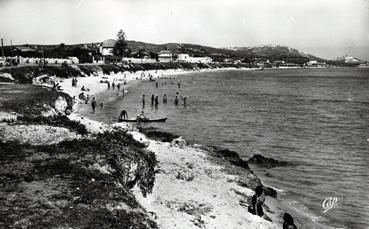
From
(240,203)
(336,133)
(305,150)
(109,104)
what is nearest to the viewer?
(240,203)

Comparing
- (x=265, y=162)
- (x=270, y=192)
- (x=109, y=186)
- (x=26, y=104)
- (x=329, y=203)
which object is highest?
(x=26, y=104)

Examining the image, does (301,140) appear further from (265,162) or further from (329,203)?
(329,203)

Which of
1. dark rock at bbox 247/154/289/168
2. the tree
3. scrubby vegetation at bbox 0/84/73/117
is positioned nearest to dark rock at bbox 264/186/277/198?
dark rock at bbox 247/154/289/168

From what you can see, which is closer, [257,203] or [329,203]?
[257,203]

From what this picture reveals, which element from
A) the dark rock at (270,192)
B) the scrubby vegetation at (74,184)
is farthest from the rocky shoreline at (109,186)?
the dark rock at (270,192)

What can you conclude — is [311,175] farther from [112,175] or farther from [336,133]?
[336,133]

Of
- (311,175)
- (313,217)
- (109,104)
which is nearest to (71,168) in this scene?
(313,217)

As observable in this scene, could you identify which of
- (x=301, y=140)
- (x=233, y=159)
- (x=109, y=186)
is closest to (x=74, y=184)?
(x=109, y=186)
